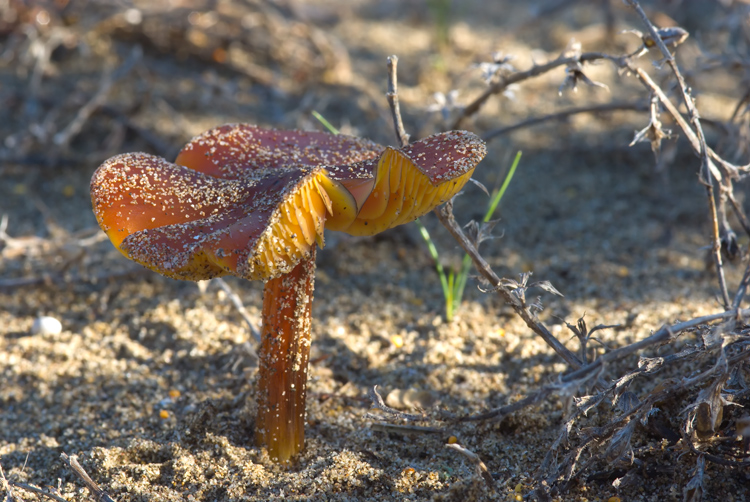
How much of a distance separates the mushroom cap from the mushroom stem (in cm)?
22

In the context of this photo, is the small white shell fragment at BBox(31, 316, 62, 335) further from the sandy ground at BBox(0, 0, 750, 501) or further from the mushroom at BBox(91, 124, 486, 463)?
the mushroom at BBox(91, 124, 486, 463)

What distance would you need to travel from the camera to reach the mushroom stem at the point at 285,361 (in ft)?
6.07

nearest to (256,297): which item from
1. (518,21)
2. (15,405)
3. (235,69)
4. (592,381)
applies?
(15,405)

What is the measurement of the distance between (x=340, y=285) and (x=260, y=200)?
1.45 m

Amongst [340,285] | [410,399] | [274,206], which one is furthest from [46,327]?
[274,206]

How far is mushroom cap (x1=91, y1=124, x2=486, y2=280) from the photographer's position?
4.89ft

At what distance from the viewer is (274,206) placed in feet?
4.92

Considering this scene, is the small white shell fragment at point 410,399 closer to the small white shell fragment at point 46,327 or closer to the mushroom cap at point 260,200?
the mushroom cap at point 260,200

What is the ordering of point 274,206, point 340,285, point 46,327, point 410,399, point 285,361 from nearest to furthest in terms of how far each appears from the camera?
point 274,206 → point 285,361 → point 410,399 → point 46,327 → point 340,285

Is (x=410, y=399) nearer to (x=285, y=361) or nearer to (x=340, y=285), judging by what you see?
(x=285, y=361)

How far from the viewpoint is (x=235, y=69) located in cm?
442

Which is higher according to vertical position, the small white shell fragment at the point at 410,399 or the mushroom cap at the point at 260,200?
the mushroom cap at the point at 260,200

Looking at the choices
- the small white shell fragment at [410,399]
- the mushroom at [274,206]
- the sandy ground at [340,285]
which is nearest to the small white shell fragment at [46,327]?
the sandy ground at [340,285]

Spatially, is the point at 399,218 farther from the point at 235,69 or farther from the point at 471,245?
the point at 235,69
